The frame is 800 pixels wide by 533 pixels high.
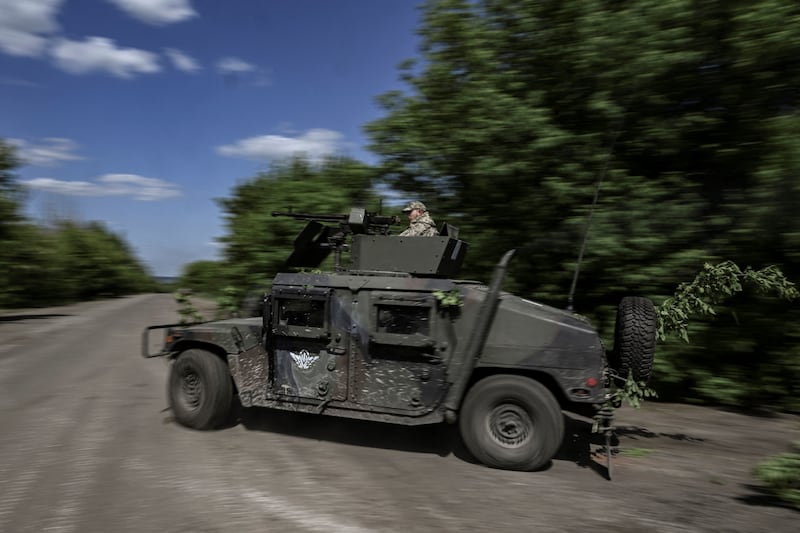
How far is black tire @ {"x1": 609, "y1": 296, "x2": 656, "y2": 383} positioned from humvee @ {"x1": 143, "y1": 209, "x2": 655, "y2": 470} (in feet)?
0.04

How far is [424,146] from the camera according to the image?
10141 mm

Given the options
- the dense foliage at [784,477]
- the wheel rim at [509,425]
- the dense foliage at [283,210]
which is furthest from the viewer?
the dense foliage at [283,210]

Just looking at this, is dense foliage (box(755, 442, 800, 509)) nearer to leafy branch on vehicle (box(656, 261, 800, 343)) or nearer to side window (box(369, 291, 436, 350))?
leafy branch on vehicle (box(656, 261, 800, 343))

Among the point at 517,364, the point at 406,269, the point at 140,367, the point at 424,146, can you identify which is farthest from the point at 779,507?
the point at 140,367

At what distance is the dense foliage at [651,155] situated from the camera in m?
7.57

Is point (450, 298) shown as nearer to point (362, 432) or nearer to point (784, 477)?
point (362, 432)

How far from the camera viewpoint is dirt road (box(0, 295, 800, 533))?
4195 millimetres

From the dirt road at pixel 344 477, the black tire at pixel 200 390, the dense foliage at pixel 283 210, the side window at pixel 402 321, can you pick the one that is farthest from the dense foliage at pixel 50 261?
the side window at pixel 402 321

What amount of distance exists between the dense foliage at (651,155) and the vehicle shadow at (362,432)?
357cm

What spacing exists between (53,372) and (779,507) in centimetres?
1045

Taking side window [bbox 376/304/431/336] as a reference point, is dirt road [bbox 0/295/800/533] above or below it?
below

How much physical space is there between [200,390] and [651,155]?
7.02 meters

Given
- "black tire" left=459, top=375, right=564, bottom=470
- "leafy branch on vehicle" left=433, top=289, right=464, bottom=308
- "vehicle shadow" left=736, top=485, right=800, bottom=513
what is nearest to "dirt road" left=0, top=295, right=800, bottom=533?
"vehicle shadow" left=736, top=485, right=800, bottom=513

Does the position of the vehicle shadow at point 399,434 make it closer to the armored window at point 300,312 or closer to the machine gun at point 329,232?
the armored window at point 300,312
